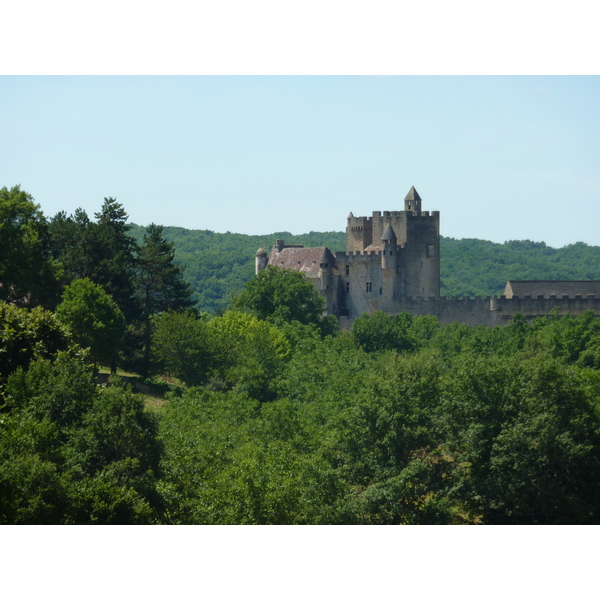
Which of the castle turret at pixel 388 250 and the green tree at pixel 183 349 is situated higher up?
Answer: the castle turret at pixel 388 250

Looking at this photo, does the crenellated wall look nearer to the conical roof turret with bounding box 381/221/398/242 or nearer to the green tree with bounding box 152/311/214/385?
the conical roof turret with bounding box 381/221/398/242

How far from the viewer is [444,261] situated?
156 m

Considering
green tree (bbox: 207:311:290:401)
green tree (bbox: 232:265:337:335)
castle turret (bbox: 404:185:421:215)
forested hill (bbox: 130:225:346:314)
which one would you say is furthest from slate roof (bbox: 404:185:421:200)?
forested hill (bbox: 130:225:346:314)

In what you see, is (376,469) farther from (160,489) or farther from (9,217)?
(9,217)

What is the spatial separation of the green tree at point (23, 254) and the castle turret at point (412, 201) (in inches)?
1540

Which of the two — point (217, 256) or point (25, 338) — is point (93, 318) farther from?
point (217, 256)

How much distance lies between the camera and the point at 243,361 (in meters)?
49.8

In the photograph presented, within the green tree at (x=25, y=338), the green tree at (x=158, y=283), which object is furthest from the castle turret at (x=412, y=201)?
the green tree at (x=25, y=338)

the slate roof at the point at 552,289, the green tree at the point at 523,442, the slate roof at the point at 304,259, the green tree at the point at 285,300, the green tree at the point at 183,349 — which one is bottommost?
the green tree at the point at 523,442

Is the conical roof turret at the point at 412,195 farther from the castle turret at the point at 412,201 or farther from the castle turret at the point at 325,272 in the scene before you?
the castle turret at the point at 325,272

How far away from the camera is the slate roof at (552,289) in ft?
247

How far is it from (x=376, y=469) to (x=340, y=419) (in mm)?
2453

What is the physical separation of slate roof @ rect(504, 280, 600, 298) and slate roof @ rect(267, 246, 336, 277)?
14.0 metres

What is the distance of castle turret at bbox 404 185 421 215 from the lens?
3113 inches
